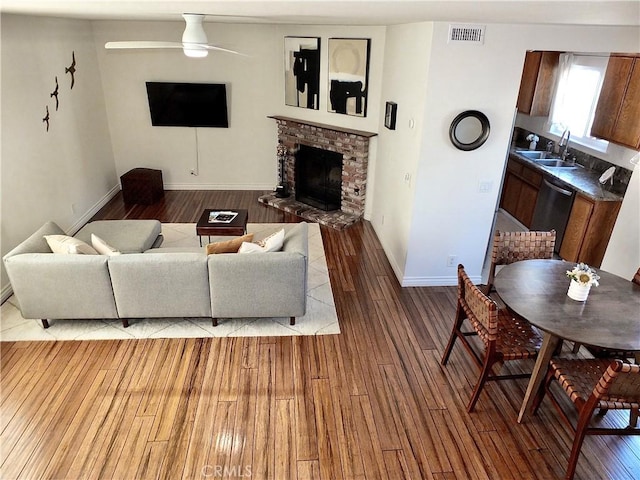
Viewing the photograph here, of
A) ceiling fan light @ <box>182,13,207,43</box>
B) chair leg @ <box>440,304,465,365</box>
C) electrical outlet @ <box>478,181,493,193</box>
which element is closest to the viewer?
chair leg @ <box>440,304,465,365</box>

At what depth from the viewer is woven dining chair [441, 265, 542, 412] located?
2.81 meters

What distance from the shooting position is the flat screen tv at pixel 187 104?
6688mm

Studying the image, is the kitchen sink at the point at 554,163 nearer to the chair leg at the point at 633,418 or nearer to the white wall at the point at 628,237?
the white wall at the point at 628,237

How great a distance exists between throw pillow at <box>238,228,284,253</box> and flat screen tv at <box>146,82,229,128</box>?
3771mm

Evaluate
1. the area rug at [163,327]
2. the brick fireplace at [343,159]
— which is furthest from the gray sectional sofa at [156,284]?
the brick fireplace at [343,159]

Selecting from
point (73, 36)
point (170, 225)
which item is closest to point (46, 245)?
point (170, 225)

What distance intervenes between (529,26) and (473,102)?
76cm

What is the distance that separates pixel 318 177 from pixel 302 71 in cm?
162

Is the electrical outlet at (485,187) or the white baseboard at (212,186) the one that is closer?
the electrical outlet at (485,187)

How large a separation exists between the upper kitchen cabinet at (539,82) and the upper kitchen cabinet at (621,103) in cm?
116

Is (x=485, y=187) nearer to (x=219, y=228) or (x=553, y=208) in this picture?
(x=553, y=208)

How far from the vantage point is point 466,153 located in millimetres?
4168

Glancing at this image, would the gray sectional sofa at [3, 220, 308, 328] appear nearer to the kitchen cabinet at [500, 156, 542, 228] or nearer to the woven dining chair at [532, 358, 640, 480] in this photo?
the woven dining chair at [532, 358, 640, 480]

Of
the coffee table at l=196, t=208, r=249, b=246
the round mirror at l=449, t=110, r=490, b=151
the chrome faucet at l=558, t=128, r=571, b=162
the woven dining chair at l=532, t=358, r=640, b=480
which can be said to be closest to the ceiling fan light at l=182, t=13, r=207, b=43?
the coffee table at l=196, t=208, r=249, b=246
